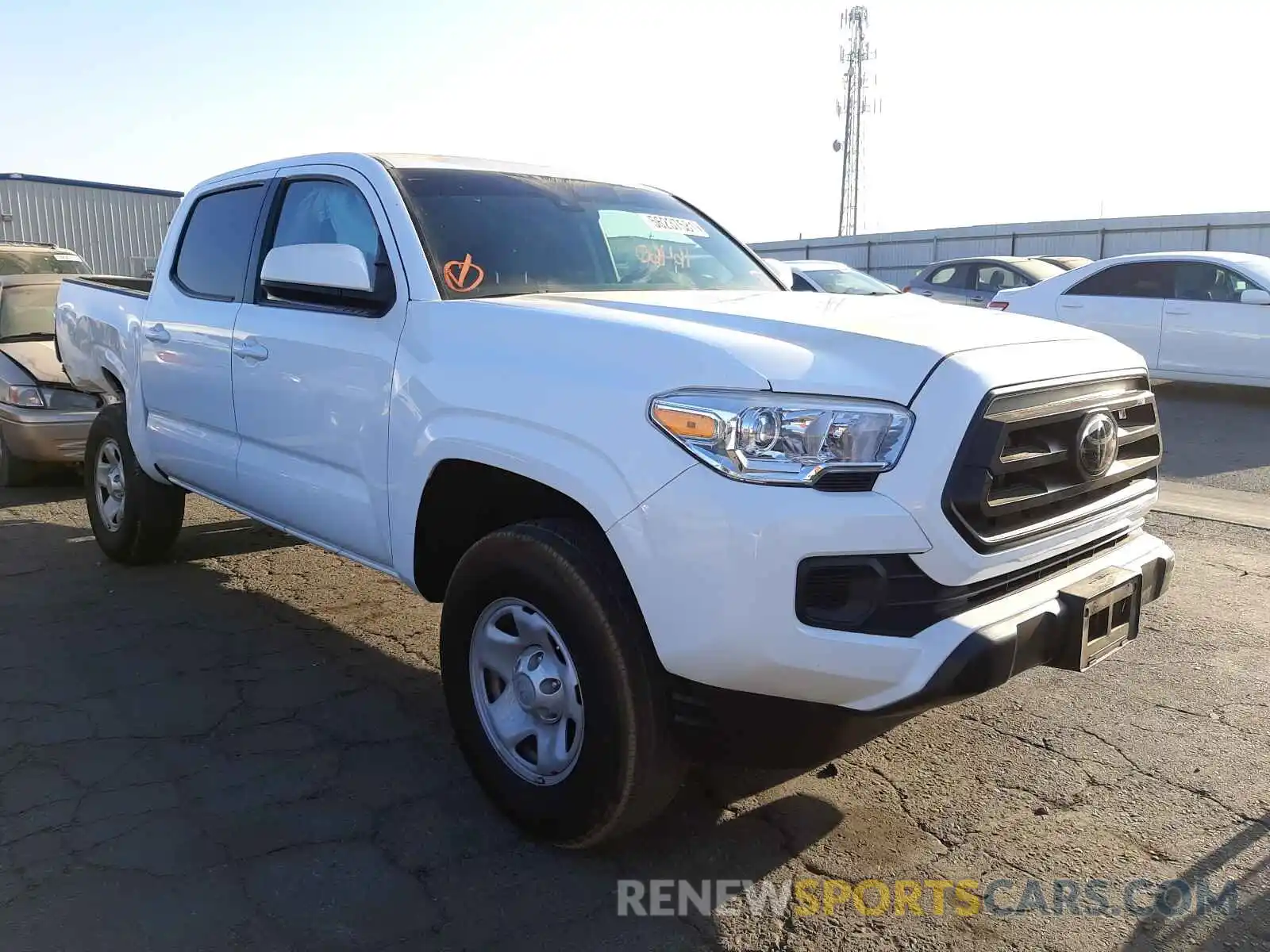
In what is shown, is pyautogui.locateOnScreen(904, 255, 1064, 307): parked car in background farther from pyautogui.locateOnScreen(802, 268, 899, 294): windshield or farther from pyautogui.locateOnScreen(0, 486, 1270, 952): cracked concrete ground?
pyautogui.locateOnScreen(0, 486, 1270, 952): cracked concrete ground

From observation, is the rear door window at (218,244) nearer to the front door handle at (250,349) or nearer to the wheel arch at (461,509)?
the front door handle at (250,349)

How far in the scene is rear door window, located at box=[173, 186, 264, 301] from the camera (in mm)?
4414

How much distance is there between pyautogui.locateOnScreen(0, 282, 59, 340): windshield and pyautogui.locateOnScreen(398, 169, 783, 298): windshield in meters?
5.77

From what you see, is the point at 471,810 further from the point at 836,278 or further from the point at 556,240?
the point at 836,278

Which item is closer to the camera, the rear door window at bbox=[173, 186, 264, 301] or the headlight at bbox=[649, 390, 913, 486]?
the headlight at bbox=[649, 390, 913, 486]

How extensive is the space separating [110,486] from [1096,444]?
16.1 ft

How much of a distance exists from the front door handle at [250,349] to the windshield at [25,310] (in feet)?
15.9


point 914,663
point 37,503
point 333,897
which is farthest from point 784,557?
point 37,503

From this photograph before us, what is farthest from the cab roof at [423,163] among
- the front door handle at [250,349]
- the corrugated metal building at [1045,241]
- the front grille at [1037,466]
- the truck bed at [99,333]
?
the corrugated metal building at [1045,241]

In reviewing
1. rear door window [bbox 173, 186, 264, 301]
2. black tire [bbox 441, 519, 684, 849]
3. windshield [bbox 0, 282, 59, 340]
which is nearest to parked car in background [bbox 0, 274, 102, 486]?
windshield [bbox 0, 282, 59, 340]

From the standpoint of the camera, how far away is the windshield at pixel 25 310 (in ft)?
26.2

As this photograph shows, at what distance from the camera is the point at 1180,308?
1072 centimetres

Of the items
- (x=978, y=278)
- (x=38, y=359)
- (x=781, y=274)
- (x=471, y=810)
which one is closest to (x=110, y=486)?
(x=38, y=359)

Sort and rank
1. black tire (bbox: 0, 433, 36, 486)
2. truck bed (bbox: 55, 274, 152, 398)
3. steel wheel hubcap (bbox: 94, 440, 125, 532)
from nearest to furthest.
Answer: truck bed (bbox: 55, 274, 152, 398) → steel wheel hubcap (bbox: 94, 440, 125, 532) → black tire (bbox: 0, 433, 36, 486)
